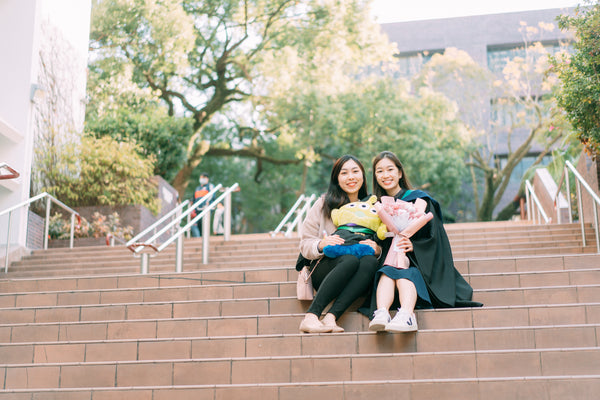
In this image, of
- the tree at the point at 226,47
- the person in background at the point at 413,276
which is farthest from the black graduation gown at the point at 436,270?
the tree at the point at 226,47

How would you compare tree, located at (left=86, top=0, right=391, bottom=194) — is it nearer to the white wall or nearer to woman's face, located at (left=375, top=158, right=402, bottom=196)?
the white wall

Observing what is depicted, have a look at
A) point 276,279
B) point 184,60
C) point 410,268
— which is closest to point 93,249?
point 276,279

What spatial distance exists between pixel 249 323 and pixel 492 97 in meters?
22.5

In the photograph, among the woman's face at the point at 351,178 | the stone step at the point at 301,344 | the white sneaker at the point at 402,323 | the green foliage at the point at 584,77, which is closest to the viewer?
the white sneaker at the point at 402,323

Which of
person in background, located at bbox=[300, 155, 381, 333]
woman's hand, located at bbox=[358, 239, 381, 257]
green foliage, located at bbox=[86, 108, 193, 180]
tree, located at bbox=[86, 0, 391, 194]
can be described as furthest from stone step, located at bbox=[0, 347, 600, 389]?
tree, located at bbox=[86, 0, 391, 194]

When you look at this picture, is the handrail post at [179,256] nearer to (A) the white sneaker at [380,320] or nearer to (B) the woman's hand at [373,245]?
(B) the woman's hand at [373,245]

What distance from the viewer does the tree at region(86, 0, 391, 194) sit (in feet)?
63.5

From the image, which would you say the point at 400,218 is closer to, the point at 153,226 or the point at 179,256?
the point at 179,256

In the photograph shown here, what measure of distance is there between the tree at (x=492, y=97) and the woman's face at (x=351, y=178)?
58.7 ft

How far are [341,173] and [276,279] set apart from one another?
1.23m

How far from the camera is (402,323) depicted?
470cm

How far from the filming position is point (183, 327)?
5613 millimetres

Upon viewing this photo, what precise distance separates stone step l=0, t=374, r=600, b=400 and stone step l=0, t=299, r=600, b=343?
2.49 feet

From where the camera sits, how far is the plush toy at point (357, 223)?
5.45 m
